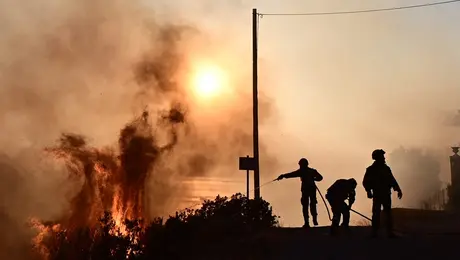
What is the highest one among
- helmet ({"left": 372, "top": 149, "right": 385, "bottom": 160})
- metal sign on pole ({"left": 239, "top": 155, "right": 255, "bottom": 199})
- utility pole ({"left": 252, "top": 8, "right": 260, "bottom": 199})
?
utility pole ({"left": 252, "top": 8, "right": 260, "bottom": 199})

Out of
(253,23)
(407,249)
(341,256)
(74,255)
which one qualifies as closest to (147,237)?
(74,255)

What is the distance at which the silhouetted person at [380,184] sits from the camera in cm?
1557

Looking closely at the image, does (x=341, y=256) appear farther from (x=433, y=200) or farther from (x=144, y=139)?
(x=433, y=200)

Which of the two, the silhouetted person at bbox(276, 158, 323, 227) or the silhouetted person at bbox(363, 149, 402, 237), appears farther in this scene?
the silhouetted person at bbox(276, 158, 323, 227)

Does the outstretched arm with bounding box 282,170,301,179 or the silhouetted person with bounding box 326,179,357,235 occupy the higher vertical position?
the outstretched arm with bounding box 282,170,301,179

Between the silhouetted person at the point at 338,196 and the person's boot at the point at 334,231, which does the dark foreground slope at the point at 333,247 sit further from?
the silhouetted person at the point at 338,196

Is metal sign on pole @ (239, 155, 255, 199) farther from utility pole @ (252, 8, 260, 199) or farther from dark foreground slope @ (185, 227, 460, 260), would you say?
dark foreground slope @ (185, 227, 460, 260)

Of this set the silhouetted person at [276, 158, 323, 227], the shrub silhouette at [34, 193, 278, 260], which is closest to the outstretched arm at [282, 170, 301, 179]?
the silhouetted person at [276, 158, 323, 227]

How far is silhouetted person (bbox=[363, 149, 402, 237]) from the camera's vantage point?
613 inches

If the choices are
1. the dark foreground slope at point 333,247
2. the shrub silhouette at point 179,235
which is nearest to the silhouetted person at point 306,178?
the dark foreground slope at point 333,247

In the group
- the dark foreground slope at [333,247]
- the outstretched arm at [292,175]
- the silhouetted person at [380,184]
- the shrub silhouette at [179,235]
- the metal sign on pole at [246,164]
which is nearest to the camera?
the dark foreground slope at [333,247]

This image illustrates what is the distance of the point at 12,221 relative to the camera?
7206cm

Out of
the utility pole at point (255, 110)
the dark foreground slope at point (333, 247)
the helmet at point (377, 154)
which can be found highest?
the utility pole at point (255, 110)

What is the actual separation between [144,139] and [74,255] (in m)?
21.1
